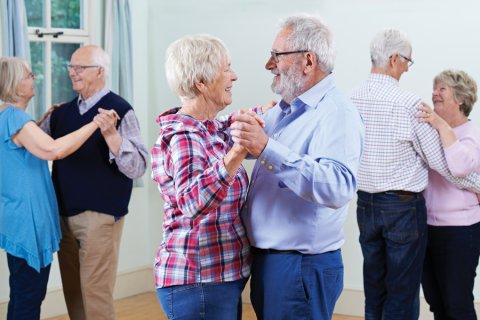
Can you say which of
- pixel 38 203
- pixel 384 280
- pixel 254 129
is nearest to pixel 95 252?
pixel 38 203

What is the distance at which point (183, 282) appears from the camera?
101 inches

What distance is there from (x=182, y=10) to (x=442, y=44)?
2017mm

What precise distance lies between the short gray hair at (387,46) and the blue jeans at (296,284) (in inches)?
70.1

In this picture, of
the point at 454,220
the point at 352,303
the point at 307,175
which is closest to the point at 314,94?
the point at 307,175

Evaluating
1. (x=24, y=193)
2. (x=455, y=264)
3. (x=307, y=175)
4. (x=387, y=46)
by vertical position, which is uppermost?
(x=387, y=46)

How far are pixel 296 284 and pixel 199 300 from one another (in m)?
0.30

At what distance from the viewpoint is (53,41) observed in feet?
19.1

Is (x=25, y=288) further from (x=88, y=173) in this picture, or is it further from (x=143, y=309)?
(x=143, y=309)

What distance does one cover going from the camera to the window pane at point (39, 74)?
5.75 m

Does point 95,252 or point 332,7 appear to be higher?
point 332,7

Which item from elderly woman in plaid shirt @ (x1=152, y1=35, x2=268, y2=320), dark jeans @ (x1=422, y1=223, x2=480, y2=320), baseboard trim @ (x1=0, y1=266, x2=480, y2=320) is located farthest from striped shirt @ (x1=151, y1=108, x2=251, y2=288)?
baseboard trim @ (x1=0, y1=266, x2=480, y2=320)

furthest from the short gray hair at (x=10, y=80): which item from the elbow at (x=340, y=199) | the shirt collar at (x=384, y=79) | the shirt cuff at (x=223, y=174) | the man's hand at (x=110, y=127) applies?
the elbow at (x=340, y=199)

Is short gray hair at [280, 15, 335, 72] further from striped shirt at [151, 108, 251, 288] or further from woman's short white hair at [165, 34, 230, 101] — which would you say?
striped shirt at [151, 108, 251, 288]

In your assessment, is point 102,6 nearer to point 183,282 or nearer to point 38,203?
point 38,203
